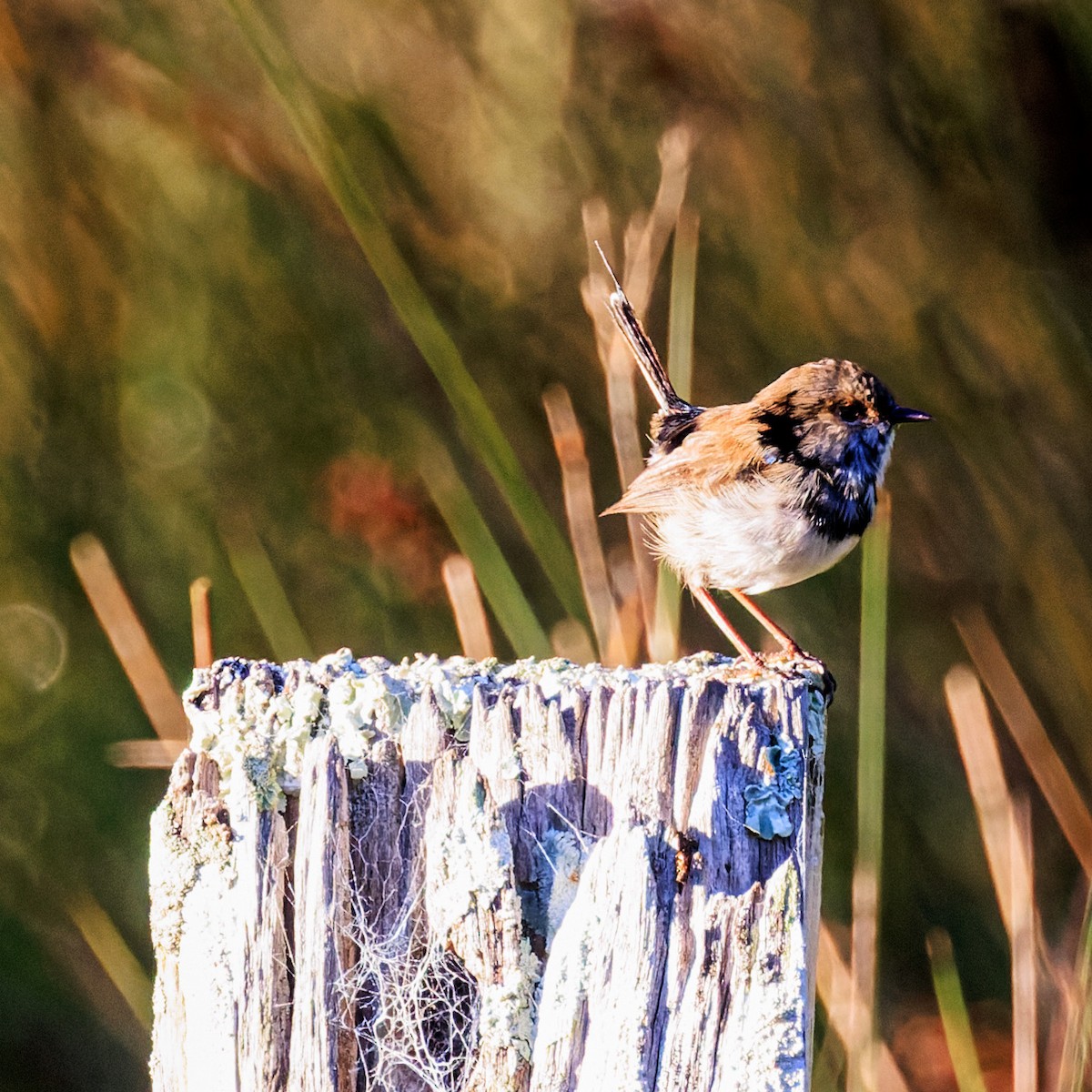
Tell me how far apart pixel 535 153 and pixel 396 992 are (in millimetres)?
3072

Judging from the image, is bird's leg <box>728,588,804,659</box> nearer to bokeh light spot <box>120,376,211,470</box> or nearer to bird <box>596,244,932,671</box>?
bird <box>596,244,932,671</box>

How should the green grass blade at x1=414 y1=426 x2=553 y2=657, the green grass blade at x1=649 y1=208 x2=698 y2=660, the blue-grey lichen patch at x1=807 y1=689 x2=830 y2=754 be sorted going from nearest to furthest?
the blue-grey lichen patch at x1=807 y1=689 x2=830 y2=754 < the green grass blade at x1=414 y1=426 x2=553 y2=657 < the green grass blade at x1=649 y1=208 x2=698 y2=660

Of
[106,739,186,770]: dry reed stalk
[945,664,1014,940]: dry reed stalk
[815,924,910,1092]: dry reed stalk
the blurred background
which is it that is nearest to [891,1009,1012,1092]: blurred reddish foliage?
the blurred background

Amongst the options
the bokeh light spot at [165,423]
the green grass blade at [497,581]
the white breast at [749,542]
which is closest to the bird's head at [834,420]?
the white breast at [749,542]

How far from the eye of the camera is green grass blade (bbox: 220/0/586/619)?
254 cm

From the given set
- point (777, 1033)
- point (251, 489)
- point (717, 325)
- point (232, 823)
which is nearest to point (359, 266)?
point (251, 489)

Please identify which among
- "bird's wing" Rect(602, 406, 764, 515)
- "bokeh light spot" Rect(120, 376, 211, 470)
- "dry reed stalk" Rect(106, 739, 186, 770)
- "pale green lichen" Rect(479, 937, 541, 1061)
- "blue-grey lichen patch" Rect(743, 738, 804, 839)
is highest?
"bokeh light spot" Rect(120, 376, 211, 470)

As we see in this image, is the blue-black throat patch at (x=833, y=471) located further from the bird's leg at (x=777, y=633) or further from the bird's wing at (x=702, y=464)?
the bird's leg at (x=777, y=633)

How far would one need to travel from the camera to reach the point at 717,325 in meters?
3.96

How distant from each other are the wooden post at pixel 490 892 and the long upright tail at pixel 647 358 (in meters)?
1.94

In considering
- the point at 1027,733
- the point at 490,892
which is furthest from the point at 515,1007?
the point at 1027,733

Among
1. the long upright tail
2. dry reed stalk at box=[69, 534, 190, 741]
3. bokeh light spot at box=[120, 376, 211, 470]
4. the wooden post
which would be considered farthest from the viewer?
bokeh light spot at box=[120, 376, 211, 470]

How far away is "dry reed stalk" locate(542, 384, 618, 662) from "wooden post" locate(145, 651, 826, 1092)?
1.00 metres

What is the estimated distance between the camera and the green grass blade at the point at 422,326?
2.54 metres
